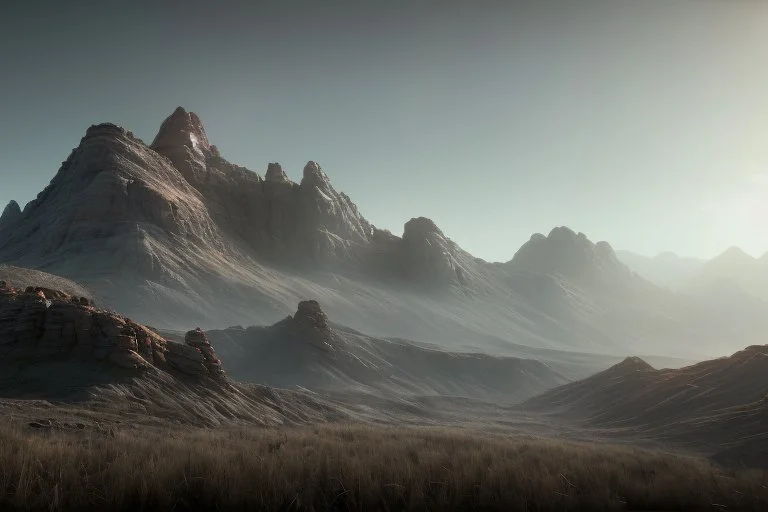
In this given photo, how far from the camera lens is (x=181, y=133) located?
14188 centimetres

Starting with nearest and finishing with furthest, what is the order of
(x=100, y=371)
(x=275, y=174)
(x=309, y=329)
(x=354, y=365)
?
(x=100, y=371) < (x=354, y=365) < (x=309, y=329) < (x=275, y=174)

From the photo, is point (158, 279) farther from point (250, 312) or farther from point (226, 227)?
point (226, 227)

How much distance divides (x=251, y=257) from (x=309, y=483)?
123937mm

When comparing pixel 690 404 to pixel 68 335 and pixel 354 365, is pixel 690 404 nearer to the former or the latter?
pixel 354 365

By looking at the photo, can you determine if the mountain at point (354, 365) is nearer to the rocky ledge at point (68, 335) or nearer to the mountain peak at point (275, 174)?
the rocky ledge at point (68, 335)

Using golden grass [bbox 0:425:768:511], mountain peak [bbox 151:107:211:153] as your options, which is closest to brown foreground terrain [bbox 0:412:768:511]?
golden grass [bbox 0:425:768:511]

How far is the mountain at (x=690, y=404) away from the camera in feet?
102

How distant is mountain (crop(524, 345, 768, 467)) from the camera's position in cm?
3120

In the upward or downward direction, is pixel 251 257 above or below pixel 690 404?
above

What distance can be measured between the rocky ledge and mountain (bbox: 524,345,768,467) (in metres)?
27.6

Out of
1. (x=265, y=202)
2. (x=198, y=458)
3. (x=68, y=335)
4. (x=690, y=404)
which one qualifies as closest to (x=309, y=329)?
(x=690, y=404)

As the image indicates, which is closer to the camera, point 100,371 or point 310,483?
point 310,483

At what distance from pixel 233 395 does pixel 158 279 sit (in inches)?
2681

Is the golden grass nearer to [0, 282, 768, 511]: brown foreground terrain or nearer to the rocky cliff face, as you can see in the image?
[0, 282, 768, 511]: brown foreground terrain
